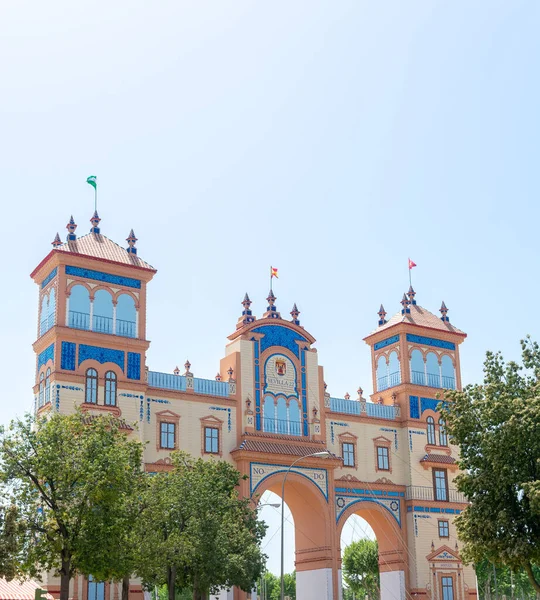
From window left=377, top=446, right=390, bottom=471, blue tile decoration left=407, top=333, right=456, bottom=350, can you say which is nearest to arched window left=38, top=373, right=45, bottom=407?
window left=377, top=446, right=390, bottom=471

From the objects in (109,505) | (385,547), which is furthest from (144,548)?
(385,547)

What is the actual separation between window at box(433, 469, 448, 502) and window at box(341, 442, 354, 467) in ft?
19.8

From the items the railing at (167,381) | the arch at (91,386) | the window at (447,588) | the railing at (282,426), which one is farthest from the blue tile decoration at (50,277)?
the window at (447,588)

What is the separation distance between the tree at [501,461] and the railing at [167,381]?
57.8 feet

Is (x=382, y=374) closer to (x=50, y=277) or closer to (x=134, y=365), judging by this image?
(x=134, y=365)

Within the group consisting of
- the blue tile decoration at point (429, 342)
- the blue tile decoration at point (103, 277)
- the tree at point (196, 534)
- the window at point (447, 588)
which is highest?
the blue tile decoration at point (103, 277)

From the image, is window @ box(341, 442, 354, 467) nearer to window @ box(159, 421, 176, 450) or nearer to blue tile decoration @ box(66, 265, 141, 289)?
window @ box(159, 421, 176, 450)

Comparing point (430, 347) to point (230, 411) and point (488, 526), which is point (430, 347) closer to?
point (230, 411)

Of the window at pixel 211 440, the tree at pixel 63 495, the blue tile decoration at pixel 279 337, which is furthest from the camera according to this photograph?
the blue tile decoration at pixel 279 337

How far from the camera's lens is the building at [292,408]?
1831 inches

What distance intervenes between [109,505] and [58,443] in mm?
2802

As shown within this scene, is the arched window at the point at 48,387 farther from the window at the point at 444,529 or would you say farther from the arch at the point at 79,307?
the window at the point at 444,529

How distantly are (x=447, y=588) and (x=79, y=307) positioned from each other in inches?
1114

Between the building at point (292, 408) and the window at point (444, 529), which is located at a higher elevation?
the building at point (292, 408)
